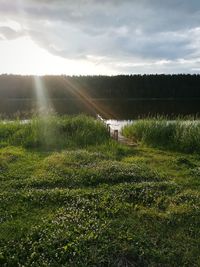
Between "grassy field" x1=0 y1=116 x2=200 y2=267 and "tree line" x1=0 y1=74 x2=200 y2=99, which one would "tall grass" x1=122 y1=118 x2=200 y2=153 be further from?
"tree line" x1=0 y1=74 x2=200 y2=99

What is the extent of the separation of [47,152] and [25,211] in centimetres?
663

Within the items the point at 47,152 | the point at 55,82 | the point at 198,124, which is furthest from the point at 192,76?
the point at 47,152

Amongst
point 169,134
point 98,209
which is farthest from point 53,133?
point 98,209

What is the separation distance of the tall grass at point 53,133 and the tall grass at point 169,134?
1997mm

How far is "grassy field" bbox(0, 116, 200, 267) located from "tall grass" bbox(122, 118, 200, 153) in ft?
6.84

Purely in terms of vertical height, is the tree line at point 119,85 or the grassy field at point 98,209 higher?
the grassy field at point 98,209

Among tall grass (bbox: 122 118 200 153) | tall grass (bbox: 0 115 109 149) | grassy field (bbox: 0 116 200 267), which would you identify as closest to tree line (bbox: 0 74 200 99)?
tall grass (bbox: 122 118 200 153)

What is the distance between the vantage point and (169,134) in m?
18.2

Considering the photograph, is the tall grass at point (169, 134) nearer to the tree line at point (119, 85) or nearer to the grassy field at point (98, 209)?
the grassy field at point (98, 209)

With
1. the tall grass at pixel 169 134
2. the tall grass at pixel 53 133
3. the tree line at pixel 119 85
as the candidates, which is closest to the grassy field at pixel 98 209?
the tall grass at pixel 53 133

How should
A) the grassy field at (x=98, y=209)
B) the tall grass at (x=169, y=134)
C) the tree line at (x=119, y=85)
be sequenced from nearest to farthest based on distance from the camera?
1. the grassy field at (x=98, y=209)
2. the tall grass at (x=169, y=134)
3. the tree line at (x=119, y=85)

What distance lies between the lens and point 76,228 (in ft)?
22.3

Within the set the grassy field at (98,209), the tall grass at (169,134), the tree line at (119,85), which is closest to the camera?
the grassy field at (98,209)

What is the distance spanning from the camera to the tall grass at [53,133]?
16125mm
